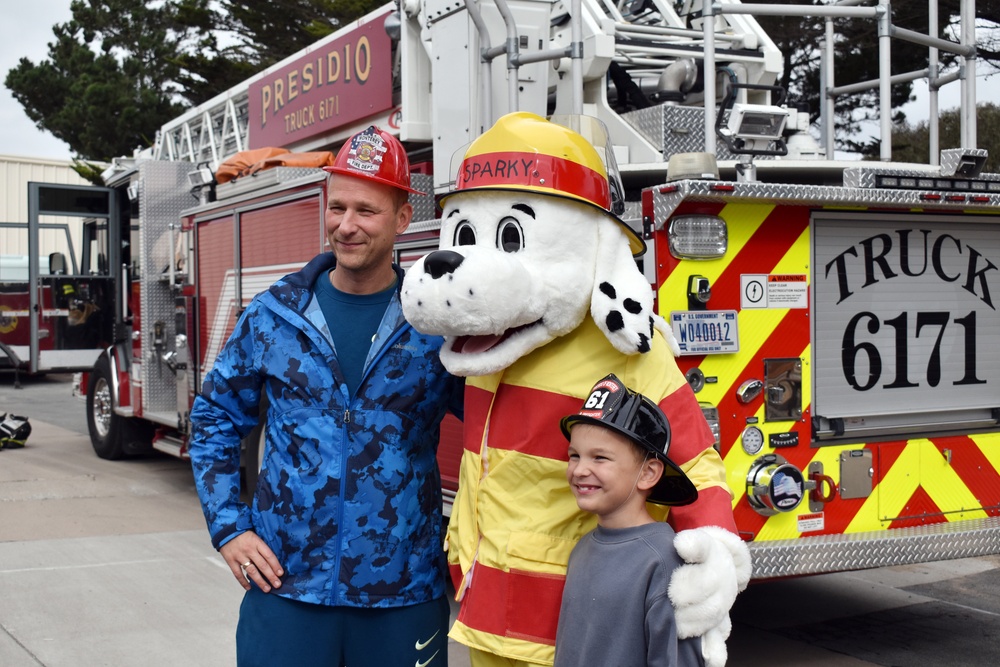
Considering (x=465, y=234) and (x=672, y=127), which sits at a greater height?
(x=672, y=127)

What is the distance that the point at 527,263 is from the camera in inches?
96.3

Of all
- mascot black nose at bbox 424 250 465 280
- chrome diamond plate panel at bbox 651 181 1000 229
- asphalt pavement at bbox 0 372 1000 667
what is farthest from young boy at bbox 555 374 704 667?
asphalt pavement at bbox 0 372 1000 667

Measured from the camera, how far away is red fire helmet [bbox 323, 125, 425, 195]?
2631mm

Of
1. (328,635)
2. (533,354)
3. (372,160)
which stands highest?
(372,160)

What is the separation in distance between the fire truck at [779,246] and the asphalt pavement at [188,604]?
780mm

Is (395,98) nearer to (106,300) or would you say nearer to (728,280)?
(728,280)

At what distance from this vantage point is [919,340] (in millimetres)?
4488

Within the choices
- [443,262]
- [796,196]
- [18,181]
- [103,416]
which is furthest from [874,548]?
[18,181]

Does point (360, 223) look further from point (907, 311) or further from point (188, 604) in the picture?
point (188, 604)

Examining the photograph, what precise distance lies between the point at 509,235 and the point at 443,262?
0.21 meters

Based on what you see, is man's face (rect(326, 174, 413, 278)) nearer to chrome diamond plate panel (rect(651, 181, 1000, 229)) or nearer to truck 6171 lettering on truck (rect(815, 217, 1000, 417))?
chrome diamond plate panel (rect(651, 181, 1000, 229))

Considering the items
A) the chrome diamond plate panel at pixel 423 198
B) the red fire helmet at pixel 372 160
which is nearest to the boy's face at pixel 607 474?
the red fire helmet at pixel 372 160

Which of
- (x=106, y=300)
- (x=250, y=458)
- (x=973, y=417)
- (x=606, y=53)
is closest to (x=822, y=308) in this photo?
(x=973, y=417)

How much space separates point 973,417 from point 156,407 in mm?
6360
